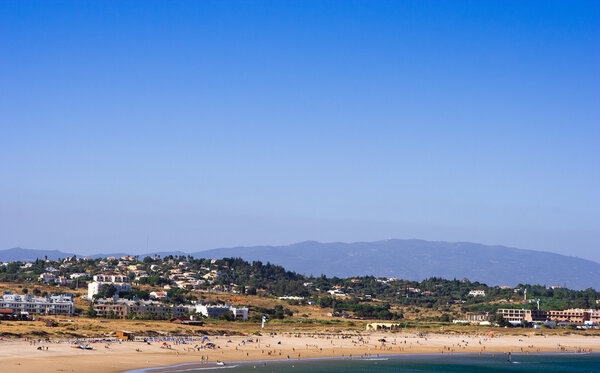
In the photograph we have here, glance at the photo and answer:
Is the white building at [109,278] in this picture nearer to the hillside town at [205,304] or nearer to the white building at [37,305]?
the hillside town at [205,304]

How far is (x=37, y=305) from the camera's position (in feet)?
385

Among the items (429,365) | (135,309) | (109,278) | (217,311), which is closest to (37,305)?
(135,309)

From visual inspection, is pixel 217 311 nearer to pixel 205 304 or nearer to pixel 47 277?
pixel 205 304

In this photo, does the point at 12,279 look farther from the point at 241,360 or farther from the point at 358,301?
the point at 241,360

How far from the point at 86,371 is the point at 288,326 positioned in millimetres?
61711

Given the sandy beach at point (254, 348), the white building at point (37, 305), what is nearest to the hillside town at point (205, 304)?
the white building at point (37, 305)

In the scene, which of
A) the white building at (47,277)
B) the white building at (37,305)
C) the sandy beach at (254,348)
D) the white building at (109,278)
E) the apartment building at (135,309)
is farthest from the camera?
the white building at (109,278)

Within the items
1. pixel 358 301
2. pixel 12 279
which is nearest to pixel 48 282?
pixel 12 279

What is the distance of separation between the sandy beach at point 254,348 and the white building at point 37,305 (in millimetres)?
32614

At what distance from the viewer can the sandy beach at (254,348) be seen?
67.1 meters

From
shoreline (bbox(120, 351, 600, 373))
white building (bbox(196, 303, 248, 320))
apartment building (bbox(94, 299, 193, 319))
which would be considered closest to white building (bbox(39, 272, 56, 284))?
apartment building (bbox(94, 299, 193, 319))

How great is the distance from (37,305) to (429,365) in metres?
65.3

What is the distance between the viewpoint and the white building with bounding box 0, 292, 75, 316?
11519 centimetres

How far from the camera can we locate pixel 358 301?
583ft
